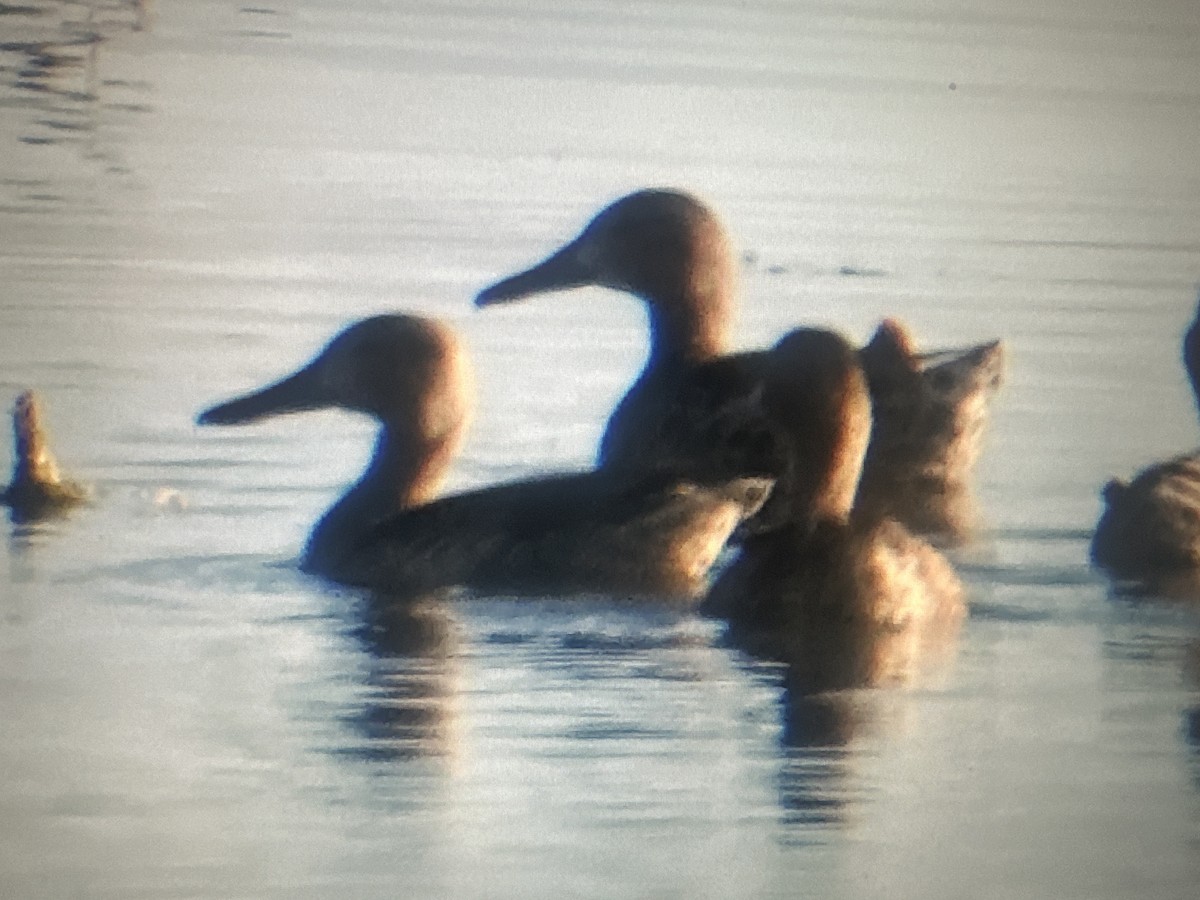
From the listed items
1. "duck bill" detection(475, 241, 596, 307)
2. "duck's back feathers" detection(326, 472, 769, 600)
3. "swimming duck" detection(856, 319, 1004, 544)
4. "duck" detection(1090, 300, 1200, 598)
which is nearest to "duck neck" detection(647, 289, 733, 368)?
"duck bill" detection(475, 241, 596, 307)

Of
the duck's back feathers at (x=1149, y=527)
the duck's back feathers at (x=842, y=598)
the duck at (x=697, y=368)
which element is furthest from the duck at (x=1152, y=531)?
the duck's back feathers at (x=842, y=598)

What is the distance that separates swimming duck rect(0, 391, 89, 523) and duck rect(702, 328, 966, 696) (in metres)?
1.46

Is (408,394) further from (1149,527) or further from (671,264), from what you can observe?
(1149,527)

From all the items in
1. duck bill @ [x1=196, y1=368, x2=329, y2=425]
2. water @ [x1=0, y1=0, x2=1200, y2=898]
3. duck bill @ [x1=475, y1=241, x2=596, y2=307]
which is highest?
duck bill @ [x1=475, y1=241, x2=596, y2=307]

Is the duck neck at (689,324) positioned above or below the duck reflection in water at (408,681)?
above

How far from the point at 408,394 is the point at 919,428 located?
1.25 m

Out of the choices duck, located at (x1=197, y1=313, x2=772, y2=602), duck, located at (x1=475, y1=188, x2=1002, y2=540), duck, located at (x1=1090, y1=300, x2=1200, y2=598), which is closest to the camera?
duck, located at (x1=197, y1=313, x2=772, y2=602)

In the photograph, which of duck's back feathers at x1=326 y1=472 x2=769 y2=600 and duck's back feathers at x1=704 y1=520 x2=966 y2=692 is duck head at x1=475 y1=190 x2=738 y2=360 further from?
duck's back feathers at x1=704 y1=520 x2=966 y2=692

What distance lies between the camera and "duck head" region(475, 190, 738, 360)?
828 centimetres

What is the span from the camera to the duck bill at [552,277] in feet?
27.8

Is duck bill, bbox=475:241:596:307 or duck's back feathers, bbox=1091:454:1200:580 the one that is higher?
duck bill, bbox=475:241:596:307

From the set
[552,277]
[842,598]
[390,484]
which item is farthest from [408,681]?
[552,277]

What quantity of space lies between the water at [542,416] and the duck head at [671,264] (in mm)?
346

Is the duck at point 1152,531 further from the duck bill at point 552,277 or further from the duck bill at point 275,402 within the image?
the duck bill at point 275,402
